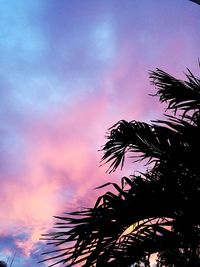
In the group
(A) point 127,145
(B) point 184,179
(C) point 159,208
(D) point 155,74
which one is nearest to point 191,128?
(B) point 184,179

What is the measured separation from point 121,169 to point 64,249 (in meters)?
1.99

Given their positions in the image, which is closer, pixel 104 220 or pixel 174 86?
pixel 104 220

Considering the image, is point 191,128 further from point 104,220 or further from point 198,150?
point 104,220

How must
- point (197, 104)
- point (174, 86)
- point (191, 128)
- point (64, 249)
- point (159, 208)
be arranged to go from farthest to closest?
1. point (174, 86)
2. point (197, 104)
3. point (191, 128)
4. point (159, 208)
5. point (64, 249)

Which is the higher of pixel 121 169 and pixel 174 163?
pixel 121 169

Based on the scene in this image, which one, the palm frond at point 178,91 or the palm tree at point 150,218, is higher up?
the palm frond at point 178,91

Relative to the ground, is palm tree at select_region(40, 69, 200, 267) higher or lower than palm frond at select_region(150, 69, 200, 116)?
lower

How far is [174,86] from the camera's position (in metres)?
3.63

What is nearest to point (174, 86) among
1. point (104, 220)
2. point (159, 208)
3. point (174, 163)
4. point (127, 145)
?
point (127, 145)

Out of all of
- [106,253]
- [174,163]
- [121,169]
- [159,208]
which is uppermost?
[121,169]

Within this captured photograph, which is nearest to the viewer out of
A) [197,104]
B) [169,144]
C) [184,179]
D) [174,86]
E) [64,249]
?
[64,249]

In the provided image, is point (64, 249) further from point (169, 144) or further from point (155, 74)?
point (155, 74)

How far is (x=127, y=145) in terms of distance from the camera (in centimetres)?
356

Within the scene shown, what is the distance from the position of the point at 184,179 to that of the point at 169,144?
0.51 m
